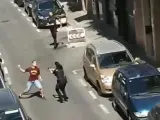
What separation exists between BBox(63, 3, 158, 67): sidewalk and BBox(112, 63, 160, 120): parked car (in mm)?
7220

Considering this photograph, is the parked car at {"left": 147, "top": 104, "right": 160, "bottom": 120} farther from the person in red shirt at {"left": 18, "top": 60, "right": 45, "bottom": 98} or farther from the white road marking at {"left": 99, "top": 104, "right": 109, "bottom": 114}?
the person in red shirt at {"left": 18, "top": 60, "right": 45, "bottom": 98}

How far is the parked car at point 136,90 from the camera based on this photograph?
17547 millimetres

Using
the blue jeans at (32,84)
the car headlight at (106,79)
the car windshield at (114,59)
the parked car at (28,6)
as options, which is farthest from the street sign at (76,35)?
the car headlight at (106,79)

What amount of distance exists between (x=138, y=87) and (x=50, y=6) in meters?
19.5

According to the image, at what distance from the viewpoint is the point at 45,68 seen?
1073 inches

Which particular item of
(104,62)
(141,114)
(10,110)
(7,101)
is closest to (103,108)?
(104,62)

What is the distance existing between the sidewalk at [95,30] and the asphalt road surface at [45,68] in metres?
1.44

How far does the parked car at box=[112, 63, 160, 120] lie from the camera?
1755cm

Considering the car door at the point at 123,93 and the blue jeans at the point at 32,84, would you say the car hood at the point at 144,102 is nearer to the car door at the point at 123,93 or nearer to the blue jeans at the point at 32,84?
the car door at the point at 123,93

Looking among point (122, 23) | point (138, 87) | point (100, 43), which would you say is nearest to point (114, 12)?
point (122, 23)

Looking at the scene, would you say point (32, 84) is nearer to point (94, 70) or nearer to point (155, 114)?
point (94, 70)

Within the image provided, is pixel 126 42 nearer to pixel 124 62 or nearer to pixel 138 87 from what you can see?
pixel 124 62

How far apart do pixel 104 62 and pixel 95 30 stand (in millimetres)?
11912

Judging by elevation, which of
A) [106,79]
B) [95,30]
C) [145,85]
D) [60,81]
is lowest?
[95,30]
